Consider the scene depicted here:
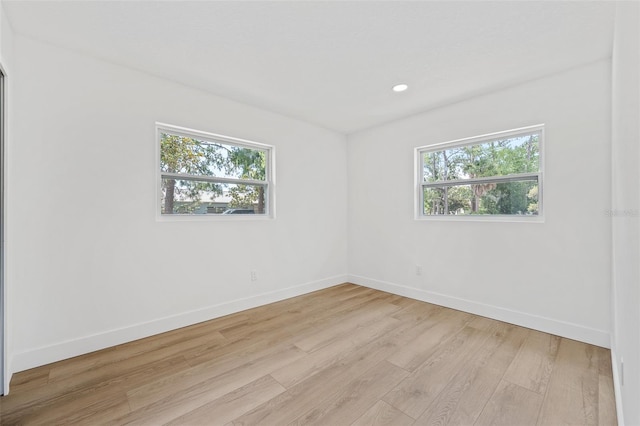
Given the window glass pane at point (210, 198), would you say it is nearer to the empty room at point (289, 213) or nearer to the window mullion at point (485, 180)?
the empty room at point (289, 213)

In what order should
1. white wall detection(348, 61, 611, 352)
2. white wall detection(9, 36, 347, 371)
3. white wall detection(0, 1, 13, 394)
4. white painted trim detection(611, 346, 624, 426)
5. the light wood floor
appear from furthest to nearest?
white wall detection(348, 61, 611, 352) < white wall detection(9, 36, 347, 371) < white wall detection(0, 1, 13, 394) < the light wood floor < white painted trim detection(611, 346, 624, 426)

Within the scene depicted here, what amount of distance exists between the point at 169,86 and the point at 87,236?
1.61 meters

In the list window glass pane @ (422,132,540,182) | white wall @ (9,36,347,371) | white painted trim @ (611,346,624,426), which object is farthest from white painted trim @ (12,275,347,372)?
white painted trim @ (611,346,624,426)

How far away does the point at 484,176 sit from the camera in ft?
10.4

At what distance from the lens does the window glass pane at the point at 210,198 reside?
2840 millimetres

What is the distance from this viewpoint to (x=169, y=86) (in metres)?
2.75

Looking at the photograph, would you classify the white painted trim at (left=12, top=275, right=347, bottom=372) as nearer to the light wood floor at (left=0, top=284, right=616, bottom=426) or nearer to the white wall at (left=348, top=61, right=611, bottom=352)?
the light wood floor at (left=0, top=284, right=616, bottom=426)

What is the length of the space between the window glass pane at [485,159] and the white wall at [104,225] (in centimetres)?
232

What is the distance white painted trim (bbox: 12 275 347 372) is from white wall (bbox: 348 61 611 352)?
6.12 feet

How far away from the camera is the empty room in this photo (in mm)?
1745

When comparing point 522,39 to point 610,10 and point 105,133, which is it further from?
point 105,133

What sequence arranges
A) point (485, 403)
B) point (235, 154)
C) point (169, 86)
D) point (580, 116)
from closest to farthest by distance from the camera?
point (485, 403) < point (580, 116) < point (169, 86) < point (235, 154)

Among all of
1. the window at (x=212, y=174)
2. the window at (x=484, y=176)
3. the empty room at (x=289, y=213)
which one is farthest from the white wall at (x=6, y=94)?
the window at (x=484, y=176)

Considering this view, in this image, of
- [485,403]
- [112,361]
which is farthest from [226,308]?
[485,403]
